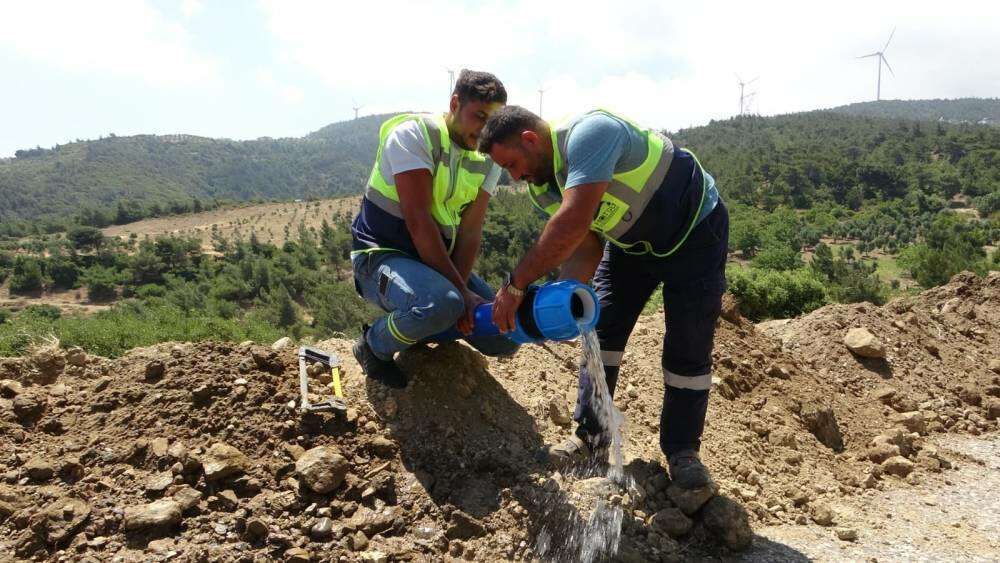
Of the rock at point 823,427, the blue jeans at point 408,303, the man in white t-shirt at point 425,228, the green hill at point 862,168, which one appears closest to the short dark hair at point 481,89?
the man in white t-shirt at point 425,228

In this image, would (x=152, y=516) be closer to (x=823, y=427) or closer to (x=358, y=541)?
(x=358, y=541)

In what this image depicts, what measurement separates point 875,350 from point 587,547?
3726mm

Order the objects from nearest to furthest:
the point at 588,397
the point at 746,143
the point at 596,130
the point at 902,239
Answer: the point at 596,130 < the point at 588,397 < the point at 902,239 < the point at 746,143

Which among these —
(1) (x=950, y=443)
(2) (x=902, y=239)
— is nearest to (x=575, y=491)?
(1) (x=950, y=443)

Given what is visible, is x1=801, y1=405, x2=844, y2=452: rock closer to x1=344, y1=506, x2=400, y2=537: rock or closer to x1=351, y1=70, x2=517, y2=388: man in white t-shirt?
x1=351, y1=70, x2=517, y2=388: man in white t-shirt

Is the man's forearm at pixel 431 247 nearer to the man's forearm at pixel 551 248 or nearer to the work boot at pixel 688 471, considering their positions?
Result: the man's forearm at pixel 551 248

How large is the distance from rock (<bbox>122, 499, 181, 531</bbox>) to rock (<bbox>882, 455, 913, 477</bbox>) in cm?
374

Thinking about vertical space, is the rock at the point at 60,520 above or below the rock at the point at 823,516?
above

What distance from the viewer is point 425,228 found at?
113 inches

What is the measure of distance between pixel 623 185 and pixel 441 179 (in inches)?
35.8

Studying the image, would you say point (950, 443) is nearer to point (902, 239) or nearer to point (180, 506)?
point (180, 506)

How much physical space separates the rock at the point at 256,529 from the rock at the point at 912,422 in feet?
13.8

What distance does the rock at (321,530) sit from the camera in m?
2.32

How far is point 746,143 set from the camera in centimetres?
9738
